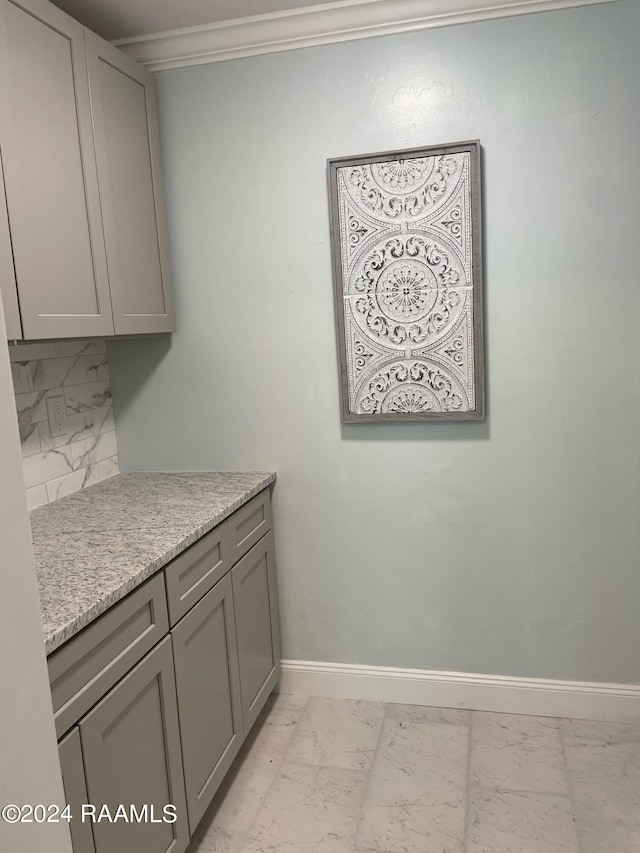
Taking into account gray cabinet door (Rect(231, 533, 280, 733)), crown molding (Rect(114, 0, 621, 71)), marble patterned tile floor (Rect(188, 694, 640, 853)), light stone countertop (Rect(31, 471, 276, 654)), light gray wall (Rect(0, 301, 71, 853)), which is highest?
crown molding (Rect(114, 0, 621, 71))

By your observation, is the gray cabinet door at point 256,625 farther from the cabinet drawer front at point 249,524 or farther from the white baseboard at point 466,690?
the white baseboard at point 466,690

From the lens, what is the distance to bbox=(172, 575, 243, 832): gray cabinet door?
5.90 feet

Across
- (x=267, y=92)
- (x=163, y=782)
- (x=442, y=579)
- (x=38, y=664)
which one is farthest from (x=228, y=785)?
(x=267, y=92)

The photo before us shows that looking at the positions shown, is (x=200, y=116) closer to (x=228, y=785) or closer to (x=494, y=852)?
(x=228, y=785)

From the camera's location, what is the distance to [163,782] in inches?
65.9

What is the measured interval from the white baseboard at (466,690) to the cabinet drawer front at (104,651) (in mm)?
1136

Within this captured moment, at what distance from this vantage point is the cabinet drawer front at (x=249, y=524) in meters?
2.19

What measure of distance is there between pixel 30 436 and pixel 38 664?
1.46 meters

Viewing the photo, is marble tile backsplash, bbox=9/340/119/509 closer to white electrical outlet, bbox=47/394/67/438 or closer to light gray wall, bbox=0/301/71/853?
white electrical outlet, bbox=47/394/67/438

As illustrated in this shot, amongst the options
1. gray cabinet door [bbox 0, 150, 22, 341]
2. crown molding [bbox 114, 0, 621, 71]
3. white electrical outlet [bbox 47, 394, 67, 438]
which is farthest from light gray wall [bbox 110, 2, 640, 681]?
gray cabinet door [bbox 0, 150, 22, 341]

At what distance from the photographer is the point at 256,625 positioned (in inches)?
93.7

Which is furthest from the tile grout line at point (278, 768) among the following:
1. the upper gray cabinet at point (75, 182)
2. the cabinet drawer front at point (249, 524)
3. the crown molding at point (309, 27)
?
the crown molding at point (309, 27)

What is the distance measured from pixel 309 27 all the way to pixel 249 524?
1.72 meters

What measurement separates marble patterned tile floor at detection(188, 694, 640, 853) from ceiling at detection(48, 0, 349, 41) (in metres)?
2.50
